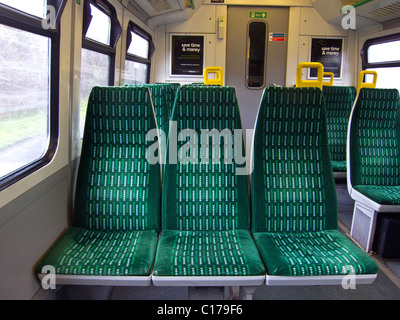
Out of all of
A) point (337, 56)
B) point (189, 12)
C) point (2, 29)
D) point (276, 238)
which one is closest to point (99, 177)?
point (2, 29)

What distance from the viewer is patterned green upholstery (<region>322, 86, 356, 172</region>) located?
4.23m

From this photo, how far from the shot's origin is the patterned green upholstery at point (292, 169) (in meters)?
2.18

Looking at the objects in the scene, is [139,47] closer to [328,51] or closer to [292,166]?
[328,51]

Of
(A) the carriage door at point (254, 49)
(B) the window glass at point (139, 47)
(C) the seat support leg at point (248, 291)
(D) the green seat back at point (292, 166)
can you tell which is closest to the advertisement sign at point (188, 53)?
(A) the carriage door at point (254, 49)

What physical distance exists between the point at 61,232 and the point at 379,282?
220 cm

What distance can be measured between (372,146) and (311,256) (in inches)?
68.5

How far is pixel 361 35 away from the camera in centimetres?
605

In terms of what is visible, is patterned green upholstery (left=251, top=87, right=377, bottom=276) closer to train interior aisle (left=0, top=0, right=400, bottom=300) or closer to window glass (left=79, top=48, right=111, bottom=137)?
train interior aisle (left=0, top=0, right=400, bottom=300)

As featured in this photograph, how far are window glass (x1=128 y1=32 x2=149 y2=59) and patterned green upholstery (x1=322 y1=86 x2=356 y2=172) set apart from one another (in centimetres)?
243

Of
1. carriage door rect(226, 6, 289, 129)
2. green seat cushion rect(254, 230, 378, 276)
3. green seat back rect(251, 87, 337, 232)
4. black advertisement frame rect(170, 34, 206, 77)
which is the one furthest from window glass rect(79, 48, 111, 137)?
carriage door rect(226, 6, 289, 129)

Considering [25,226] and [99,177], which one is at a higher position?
[99,177]

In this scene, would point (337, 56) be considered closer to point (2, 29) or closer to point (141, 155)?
point (141, 155)

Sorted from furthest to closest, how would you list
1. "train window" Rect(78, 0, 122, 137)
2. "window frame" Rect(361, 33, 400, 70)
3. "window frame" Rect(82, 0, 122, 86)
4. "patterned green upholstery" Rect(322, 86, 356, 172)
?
1. "window frame" Rect(361, 33, 400, 70)
2. "patterned green upholstery" Rect(322, 86, 356, 172)
3. "train window" Rect(78, 0, 122, 137)
4. "window frame" Rect(82, 0, 122, 86)

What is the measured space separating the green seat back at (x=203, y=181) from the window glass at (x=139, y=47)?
2585 mm
